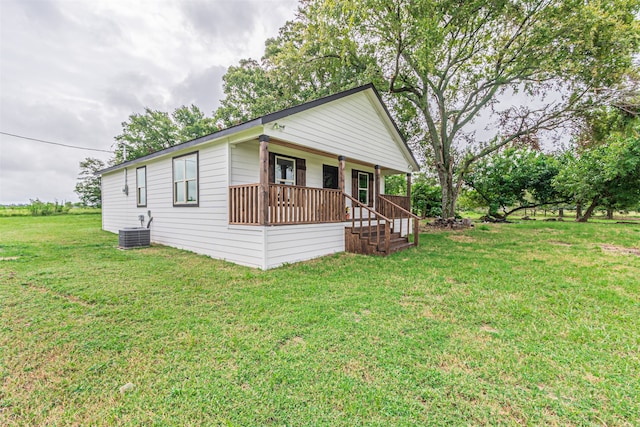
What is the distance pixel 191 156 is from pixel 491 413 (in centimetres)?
822

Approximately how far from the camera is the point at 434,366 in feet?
7.42

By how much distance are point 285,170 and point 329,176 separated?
2118 millimetres

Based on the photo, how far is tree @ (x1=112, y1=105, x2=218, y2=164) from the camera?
1049 inches

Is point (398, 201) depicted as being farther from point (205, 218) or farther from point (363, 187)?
point (205, 218)

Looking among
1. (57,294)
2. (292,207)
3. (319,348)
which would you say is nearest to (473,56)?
(292,207)

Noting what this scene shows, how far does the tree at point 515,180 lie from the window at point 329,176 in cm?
1257

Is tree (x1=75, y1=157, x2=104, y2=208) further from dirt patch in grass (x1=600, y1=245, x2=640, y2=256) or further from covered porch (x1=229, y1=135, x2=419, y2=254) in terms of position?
dirt patch in grass (x1=600, y1=245, x2=640, y2=256)

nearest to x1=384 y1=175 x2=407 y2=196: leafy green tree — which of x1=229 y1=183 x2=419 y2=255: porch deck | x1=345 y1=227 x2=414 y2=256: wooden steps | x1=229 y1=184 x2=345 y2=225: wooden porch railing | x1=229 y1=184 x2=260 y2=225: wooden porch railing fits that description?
x1=229 y1=183 x2=419 y2=255: porch deck

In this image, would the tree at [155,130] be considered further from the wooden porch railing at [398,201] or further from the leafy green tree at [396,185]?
the wooden porch railing at [398,201]

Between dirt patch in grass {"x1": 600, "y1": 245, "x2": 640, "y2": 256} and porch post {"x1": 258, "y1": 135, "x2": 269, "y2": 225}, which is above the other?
porch post {"x1": 258, "y1": 135, "x2": 269, "y2": 225}

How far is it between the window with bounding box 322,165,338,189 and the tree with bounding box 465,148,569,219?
12.6 meters

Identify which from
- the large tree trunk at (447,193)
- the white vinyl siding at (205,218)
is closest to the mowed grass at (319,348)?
the white vinyl siding at (205,218)

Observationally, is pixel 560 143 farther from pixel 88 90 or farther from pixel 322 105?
pixel 88 90

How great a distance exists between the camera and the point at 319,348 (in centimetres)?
253
